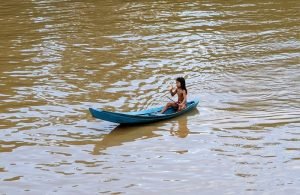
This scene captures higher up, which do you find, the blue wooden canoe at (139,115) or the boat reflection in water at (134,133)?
the blue wooden canoe at (139,115)

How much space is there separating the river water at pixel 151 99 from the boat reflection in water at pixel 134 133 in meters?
0.04

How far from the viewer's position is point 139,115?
476 inches

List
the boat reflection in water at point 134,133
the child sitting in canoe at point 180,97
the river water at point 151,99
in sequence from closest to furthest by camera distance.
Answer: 1. the river water at point 151,99
2. the boat reflection in water at point 134,133
3. the child sitting in canoe at point 180,97

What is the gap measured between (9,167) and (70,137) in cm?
172

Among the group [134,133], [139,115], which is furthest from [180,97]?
[134,133]

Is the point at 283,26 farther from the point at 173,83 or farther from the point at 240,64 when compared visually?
the point at 173,83

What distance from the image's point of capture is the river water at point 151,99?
9867 mm

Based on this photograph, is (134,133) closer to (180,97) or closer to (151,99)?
(180,97)

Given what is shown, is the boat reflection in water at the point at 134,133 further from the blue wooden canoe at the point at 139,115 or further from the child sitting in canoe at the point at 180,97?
the child sitting in canoe at the point at 180,97

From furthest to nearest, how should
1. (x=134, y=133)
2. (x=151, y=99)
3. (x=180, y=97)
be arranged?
1. (x=151, y=99)
2. (x=180, y=97)
3. (x=134, y=133)

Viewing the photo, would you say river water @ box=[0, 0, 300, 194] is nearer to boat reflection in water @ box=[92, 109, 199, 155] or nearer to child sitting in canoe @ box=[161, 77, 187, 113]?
boat reflection in water @ box=[92, 109, 199, 155]

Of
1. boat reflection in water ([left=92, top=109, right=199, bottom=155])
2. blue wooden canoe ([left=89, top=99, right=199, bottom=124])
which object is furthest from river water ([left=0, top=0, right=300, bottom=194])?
blue wooden canoe ([left=89, top=99, right=199, bottom=124])

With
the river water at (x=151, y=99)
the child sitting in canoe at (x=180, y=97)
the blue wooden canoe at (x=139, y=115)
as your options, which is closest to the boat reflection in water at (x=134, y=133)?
the river water at (x=151, y=99)

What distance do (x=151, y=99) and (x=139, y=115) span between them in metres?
2.39
